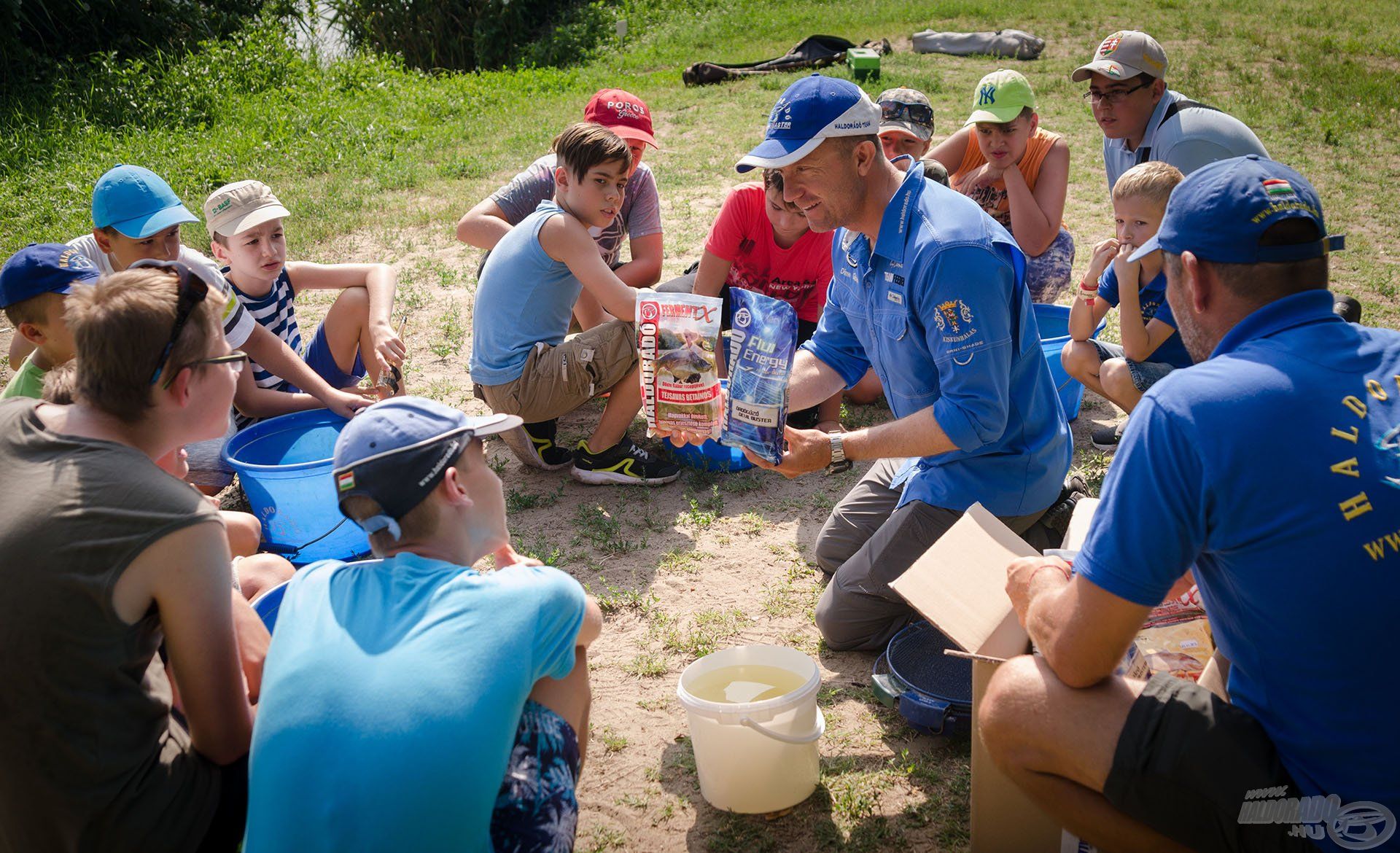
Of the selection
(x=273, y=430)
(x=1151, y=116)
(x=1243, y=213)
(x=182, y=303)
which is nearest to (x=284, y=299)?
(x=273, y=430)

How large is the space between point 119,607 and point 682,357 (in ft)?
6.56

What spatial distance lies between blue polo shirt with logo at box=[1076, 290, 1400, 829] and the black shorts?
60mm

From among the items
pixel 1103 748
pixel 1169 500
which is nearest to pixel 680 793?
pixel 1103 748

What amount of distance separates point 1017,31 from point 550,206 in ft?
40.7

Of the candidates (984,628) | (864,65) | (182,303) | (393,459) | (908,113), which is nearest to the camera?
(393,459)

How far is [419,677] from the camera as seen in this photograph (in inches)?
74.7

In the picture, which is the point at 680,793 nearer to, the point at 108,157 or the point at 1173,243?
the point at 1173,243

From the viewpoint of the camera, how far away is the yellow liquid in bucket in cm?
295

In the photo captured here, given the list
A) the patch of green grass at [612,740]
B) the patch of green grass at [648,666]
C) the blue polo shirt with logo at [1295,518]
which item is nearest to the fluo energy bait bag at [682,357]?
the patch of green grass at [648,666]

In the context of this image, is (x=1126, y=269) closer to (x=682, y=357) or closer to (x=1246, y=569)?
(x=682, y=357)

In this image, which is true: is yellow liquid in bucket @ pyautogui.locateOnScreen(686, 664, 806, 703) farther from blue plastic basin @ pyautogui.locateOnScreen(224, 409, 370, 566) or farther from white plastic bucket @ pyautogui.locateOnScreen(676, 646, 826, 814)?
blue plastic basin @ pyautogui.locateOnScreen(224, 409, 370, 566)

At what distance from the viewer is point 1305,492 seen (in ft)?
6.23

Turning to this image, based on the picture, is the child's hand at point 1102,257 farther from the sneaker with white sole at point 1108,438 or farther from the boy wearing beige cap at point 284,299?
the boy wearing beige cap at point 284,299

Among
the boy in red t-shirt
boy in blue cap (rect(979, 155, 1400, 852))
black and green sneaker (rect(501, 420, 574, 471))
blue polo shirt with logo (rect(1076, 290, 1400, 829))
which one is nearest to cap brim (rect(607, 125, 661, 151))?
the boy in red t-shirt
